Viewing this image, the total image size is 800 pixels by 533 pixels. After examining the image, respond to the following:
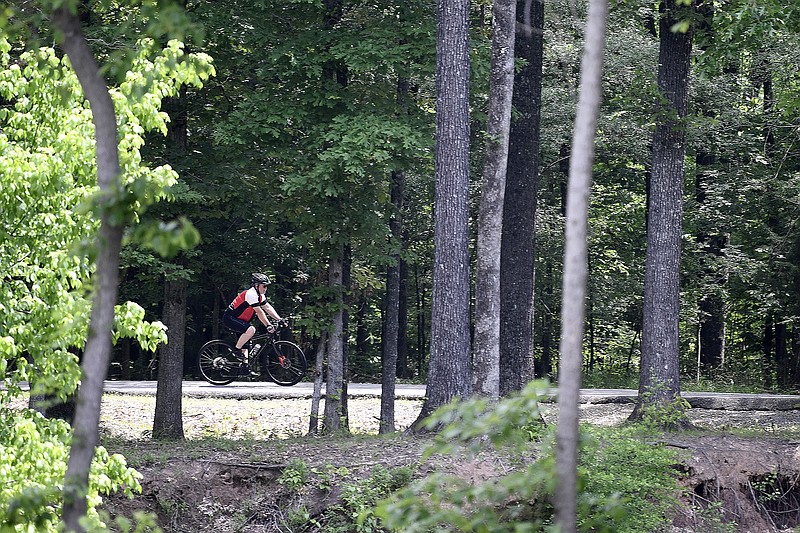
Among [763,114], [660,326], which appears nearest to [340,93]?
[660,326]

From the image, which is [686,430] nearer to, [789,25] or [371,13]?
[789,25]

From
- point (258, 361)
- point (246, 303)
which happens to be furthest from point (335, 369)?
point (258, 361)

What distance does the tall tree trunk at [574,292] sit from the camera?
123 inches

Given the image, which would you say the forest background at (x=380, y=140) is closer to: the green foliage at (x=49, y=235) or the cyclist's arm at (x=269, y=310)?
the green foliage at (x=49, y=235)

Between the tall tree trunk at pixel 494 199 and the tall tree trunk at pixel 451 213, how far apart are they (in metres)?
0.20

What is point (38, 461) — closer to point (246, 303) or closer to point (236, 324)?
point (246, 303)

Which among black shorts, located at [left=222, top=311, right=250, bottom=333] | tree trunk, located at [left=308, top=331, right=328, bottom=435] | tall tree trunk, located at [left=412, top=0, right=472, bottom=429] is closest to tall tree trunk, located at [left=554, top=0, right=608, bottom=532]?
tall tree trunk, located at [left=412, top=0, right=472, bottom=429]

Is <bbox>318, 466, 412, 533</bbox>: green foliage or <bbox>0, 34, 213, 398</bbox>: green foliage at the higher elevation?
<bbox>0, 34, 213, 398</bbox>: green foliage

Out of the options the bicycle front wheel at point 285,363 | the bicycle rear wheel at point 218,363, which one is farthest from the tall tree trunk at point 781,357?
the bicycle rear wheel at point 218,363

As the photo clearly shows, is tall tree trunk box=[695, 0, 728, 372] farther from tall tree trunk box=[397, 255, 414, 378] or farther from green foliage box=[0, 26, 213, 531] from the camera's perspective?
green foliage box=[0, 26, 213, 531]

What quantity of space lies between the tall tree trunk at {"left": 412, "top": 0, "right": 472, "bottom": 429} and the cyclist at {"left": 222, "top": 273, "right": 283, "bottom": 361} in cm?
457

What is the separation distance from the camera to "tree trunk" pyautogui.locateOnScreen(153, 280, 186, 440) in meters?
12.9

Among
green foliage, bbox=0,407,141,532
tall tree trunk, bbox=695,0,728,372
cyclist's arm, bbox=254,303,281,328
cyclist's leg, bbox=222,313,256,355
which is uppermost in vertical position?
tall tree trunk, bbox=695,0,728,372

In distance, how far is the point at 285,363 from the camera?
1816cm
